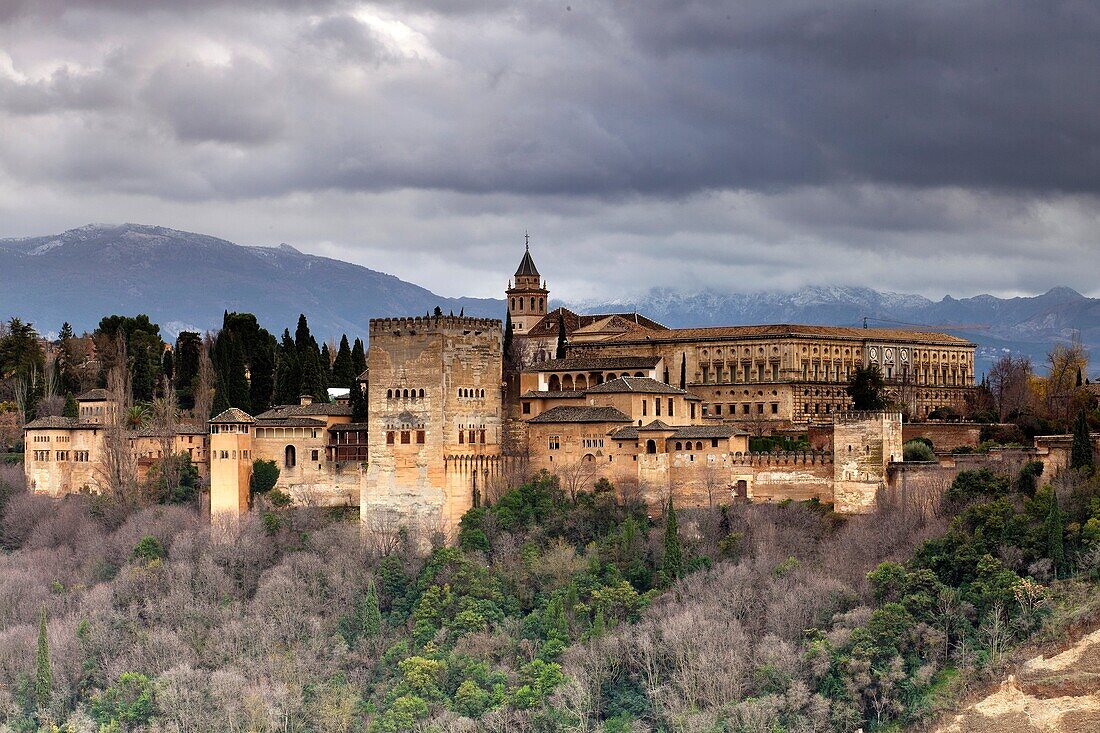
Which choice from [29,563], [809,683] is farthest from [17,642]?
[809,683]

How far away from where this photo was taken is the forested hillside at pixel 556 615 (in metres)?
42.2

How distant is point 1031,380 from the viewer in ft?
222

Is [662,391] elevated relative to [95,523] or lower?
elevated

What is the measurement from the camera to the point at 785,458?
51.8 metres

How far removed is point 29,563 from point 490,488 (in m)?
14.7

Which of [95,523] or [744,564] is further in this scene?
[95,523]

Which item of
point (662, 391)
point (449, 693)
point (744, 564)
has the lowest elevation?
point (449, 693)

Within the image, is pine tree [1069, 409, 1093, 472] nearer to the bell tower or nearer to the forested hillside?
the forested hillside

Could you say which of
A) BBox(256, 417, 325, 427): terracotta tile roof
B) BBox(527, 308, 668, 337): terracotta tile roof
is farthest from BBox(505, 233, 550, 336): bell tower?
BBox(256, 417, 325, 427): terracotta tile roof

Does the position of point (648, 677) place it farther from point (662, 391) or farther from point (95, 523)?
point (95, 523)

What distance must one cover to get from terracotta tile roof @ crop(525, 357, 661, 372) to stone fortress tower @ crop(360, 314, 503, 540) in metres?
5.30

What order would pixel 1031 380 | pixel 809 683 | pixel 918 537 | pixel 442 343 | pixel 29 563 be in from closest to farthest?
pixel 809 683, pixel 918 537, pixel 442 343, pixel 29 563, pixel 1031 380

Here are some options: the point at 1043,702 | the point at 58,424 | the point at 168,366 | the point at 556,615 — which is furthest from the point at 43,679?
the point at 1043,702

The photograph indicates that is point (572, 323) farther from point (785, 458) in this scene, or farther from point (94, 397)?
point (785, 458)
